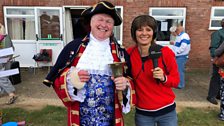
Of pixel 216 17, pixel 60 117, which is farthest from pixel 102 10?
pixel 216 17

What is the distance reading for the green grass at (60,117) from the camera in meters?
4.05

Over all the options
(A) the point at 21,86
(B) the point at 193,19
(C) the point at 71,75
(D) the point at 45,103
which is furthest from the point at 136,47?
(B) the point at 193,19

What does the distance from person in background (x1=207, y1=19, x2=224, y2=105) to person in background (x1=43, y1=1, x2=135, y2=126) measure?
134 inches

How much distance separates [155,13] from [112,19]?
20.8 feet

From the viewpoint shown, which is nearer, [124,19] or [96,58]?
[96,58]

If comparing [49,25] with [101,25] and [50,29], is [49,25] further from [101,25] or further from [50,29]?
[101,25]

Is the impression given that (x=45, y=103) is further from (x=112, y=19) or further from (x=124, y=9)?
(x=124, y=9)

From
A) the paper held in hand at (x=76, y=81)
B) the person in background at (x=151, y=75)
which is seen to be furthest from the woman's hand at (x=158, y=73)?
the paper held in hand at (x=76, y=81)

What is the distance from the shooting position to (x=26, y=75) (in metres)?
7.59

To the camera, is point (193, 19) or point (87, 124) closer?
point (87, 124)

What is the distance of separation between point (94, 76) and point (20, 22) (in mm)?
7157

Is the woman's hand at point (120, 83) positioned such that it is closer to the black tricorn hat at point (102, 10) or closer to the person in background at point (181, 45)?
the black tricorn hat at point (102, 10)

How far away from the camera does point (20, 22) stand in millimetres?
8258

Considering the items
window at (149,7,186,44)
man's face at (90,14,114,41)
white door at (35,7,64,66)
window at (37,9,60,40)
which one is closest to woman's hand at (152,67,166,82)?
man's face at (90,14,114,41)
